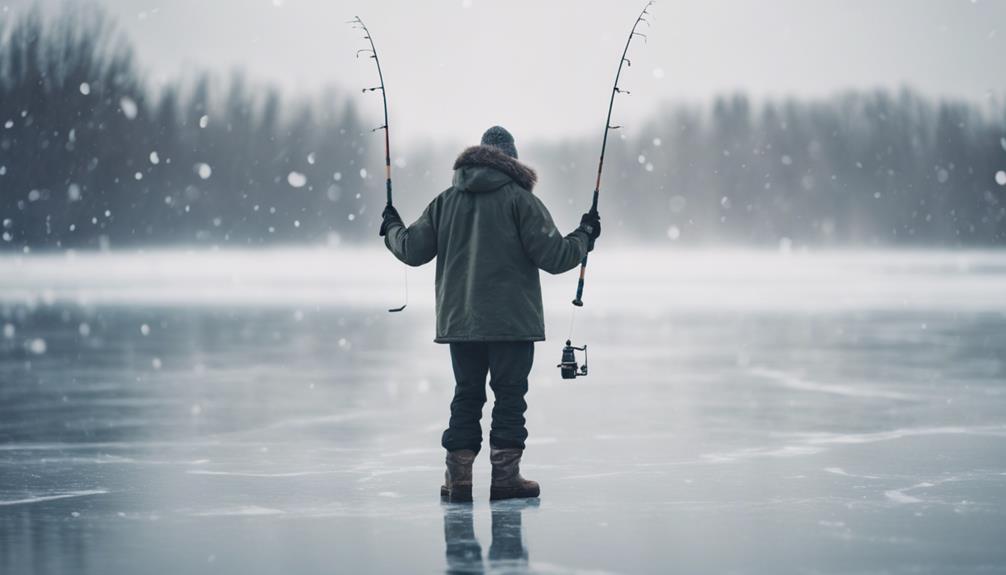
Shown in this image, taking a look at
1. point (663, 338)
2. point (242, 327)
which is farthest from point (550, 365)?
point (242, 327)

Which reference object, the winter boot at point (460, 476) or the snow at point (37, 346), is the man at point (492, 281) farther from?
the snow at point (37, 346)

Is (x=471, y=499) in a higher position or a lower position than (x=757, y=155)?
lower

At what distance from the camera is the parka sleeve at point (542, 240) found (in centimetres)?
580

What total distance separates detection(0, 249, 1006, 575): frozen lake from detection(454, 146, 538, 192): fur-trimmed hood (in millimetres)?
1397

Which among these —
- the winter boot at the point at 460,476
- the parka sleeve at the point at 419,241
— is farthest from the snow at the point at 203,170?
the winter boot at the point at 460,476

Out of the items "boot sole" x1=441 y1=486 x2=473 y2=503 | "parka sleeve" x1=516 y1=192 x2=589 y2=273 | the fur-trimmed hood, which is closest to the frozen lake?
"boot sole" x1=441 y1=486 x2=473 y2=503

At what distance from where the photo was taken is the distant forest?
77062 mm

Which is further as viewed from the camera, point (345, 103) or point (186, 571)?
point (345, 103)

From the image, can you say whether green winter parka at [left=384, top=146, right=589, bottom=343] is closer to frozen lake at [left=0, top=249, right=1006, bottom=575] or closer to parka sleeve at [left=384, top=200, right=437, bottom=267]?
parka sleeve at [left=384, top=200, right=437, bottom=267]

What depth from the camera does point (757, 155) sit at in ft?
316

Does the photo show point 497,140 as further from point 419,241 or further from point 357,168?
point 357,168

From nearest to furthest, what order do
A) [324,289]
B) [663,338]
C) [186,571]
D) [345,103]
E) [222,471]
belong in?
[186,571] < [222,471] < [663,338] < [324,289] < [345,103]

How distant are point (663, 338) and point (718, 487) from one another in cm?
1005

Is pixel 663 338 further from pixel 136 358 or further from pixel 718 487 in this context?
pixel 718 487
